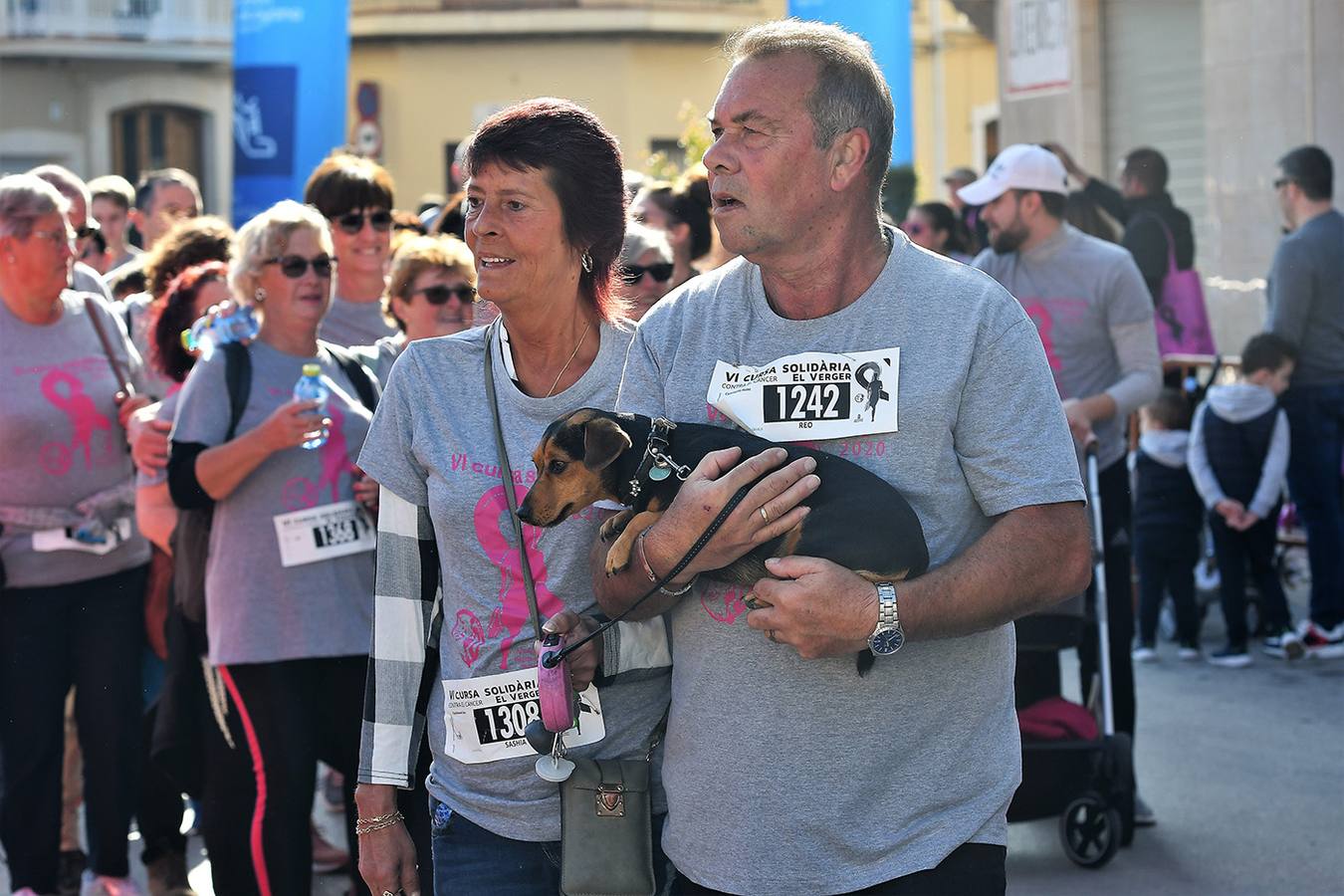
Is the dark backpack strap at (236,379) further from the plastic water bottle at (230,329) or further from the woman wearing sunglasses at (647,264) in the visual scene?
the woman wearing sunglasses at (647,264)

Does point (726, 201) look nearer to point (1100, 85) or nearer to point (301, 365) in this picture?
point (301, 365)

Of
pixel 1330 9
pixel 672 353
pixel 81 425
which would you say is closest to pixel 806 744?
pixel 672 353

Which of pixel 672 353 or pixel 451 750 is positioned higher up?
pixel 672 353

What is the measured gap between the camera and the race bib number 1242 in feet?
8.65

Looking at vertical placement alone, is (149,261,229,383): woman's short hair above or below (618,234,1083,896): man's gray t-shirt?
above

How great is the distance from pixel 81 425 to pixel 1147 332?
3.63 meters

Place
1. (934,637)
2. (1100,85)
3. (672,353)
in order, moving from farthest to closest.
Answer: (1100,85)
(672,353)
(934,637)

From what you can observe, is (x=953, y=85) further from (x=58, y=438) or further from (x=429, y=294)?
(x=58, y=438)

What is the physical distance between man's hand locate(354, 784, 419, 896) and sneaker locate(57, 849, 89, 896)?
295 centimetres

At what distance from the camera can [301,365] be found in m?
5.03

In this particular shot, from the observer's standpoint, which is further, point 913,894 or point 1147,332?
point 1147,332

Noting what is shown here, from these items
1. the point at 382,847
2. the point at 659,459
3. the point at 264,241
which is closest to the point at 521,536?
the point at 659,459

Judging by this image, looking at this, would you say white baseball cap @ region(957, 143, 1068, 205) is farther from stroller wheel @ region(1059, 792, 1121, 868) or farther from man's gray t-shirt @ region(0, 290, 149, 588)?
man's gray t-shirt @ region(0, 290, 149, 588)

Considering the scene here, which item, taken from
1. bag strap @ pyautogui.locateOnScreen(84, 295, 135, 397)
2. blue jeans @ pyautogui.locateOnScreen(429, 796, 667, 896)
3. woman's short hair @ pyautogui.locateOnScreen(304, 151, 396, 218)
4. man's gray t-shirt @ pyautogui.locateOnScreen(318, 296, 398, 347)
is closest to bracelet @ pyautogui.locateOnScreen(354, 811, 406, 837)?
blue jeans @ pyautogui.locateOnScreen(429, 796, 667, 896)
